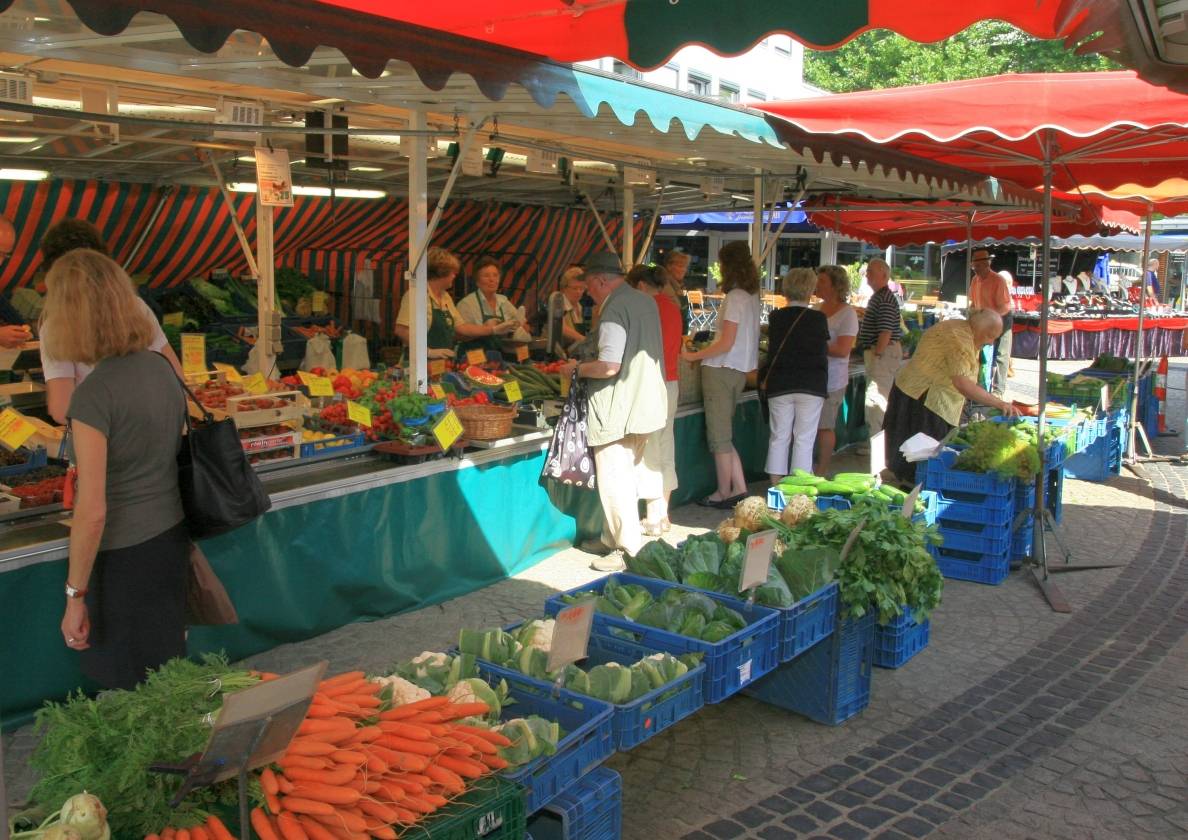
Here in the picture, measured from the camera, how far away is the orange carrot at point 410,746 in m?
2.47

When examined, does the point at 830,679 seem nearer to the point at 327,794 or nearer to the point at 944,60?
the point at 327,794

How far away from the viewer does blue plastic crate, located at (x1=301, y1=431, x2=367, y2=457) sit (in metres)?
5.52

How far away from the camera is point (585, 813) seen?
9.30 ft

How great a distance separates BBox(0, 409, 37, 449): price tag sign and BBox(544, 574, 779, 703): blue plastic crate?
227cm

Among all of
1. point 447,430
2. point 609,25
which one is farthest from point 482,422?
point 609,25

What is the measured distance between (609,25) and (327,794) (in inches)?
169

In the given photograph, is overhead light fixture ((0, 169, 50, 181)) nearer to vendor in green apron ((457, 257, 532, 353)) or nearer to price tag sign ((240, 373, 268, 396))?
vendor in green apron ((457, 257, 532, 353))

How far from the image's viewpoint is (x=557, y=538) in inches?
268

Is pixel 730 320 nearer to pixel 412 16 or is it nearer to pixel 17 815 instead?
pixel 412 16

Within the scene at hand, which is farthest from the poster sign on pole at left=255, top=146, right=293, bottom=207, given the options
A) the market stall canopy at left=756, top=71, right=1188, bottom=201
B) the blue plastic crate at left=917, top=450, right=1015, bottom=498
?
the blue plastic crate at left=917, top=450, right=1015, bottom=498

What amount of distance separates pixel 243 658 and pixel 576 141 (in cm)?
516

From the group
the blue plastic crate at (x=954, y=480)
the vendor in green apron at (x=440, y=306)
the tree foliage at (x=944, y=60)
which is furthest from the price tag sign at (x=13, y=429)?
the tree foliage at (x=944, y=60)

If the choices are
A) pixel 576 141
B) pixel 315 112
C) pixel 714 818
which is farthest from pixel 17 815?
pixel 576 141

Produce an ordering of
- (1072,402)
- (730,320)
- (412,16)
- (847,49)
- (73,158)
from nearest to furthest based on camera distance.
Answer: (412,16) → (730,320) → (73,158) → (1072,402) → (847,49)
